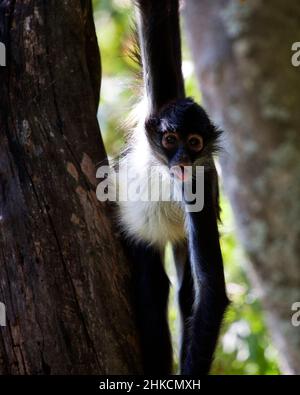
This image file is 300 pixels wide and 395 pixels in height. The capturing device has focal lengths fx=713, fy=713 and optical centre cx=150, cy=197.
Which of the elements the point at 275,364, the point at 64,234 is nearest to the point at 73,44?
the point at 64,234

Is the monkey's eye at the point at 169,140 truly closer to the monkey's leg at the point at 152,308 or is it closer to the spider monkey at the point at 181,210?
the spider monkey at the point at 181,210

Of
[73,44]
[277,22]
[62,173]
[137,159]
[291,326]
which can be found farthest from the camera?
[277,22]

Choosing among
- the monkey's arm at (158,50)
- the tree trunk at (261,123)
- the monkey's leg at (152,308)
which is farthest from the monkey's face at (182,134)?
the tree trunk at (261,123)

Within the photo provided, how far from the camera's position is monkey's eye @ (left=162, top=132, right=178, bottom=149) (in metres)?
4.01

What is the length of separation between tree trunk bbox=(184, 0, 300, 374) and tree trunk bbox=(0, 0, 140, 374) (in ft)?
5.50

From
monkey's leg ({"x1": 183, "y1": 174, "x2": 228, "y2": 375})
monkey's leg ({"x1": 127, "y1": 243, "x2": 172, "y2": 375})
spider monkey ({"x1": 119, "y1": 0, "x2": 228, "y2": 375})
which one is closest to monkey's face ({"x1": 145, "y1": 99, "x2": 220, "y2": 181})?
spider monkey ({"x1": 119, "y1": 0, "x2": 228, "y2": 375})

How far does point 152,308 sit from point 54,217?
2.59 ft

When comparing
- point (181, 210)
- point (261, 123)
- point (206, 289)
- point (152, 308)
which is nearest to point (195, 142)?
point (181, 210)

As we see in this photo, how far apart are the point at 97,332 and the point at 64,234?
53 cm

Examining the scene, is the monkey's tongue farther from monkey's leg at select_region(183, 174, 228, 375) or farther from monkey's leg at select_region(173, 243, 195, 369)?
monkey's leg at select_region(173, 243, 195, 369)

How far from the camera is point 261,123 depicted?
566 cm

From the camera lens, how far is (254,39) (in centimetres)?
594

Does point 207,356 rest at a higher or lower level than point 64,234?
lower
